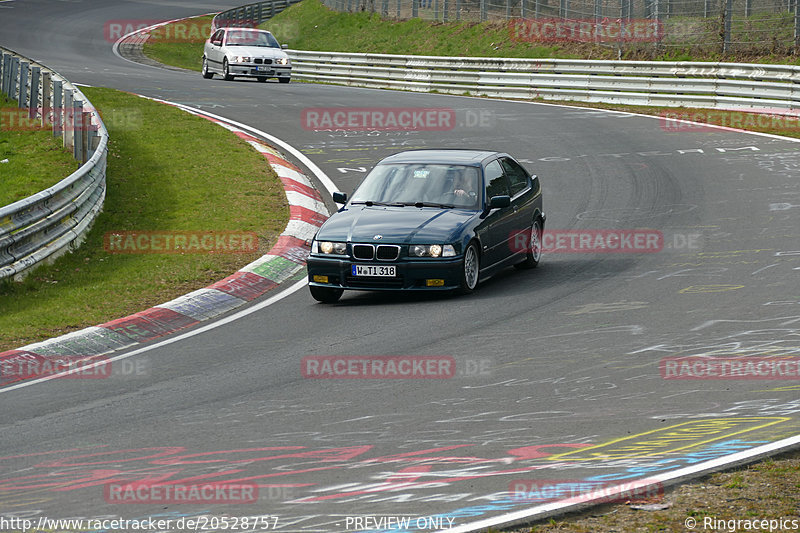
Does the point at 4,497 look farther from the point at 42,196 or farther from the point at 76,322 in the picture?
the point at 42,196

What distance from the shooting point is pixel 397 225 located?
12109 mm

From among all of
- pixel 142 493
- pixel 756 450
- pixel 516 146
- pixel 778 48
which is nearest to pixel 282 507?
pixel 142 493

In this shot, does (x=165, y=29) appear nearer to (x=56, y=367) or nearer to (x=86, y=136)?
(x=86, y=136)

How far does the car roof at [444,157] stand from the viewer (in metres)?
13.2

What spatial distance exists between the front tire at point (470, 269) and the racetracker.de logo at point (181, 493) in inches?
227

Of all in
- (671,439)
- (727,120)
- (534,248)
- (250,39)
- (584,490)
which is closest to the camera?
A: (584,490)

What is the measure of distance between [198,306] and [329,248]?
147 centimetres

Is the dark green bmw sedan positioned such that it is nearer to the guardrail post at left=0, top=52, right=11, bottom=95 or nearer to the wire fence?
the guardrail post at left=0, top=52, right=11, bottom=95

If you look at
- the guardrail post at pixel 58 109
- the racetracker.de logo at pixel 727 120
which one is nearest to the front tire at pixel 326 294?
the guardrail post at pixel 58 109

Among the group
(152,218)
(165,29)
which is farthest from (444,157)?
(165,29)

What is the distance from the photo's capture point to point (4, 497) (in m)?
6.50

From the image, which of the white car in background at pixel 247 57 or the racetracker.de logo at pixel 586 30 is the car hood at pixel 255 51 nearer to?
the white car in background at pixel 247 57

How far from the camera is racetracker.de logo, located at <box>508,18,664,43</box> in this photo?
115 feet

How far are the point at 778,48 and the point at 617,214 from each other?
18.1 metres
